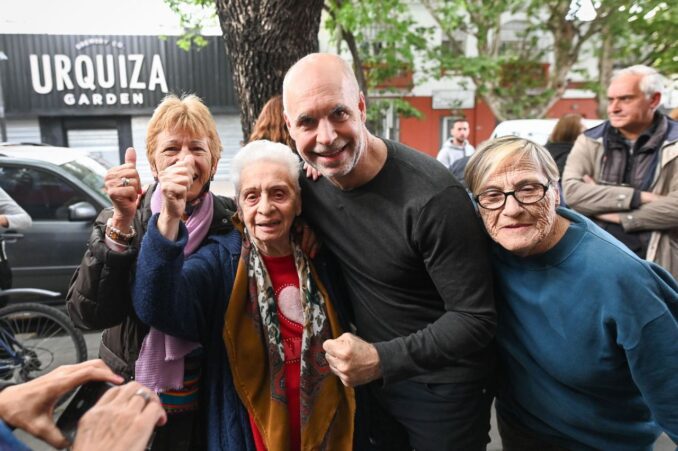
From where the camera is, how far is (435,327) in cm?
157

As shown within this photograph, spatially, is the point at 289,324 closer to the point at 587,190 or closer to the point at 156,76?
the point at 587,190

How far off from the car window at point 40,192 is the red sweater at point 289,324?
3.98m

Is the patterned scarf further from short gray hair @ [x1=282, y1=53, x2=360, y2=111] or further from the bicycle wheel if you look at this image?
the bicycle wheel

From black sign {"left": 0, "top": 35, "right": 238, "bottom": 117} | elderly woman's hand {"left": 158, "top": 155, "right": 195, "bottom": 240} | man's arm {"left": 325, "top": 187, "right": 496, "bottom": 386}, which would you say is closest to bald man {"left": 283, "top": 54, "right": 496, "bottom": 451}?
man's arm {"left": 325, "top": 187, "right": 496, "bottom": 386}

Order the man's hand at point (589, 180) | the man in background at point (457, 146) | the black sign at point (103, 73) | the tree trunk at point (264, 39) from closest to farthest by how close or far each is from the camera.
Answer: the tree trunk at point (264, 39)
the man's hand at point (589, 180)
the man in background at point (457, 146)
the black sign at point (103, 73)

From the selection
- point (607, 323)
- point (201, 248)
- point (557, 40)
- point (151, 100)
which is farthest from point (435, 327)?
point (151, 100)

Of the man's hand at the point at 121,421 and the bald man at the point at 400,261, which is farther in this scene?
the bald man at the point at 400,261

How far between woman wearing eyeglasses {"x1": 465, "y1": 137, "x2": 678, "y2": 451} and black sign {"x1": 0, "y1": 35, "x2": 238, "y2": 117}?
13.6 metres

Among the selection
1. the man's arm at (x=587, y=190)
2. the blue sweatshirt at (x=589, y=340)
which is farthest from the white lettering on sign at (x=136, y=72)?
the blue sweatshirt at (x=589, y=340)

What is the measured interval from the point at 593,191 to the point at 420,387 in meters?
1.93

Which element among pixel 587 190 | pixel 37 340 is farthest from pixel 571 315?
pixel 37 340

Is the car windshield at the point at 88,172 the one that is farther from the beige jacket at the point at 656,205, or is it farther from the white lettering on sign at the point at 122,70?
the white lettering on sign at the point at 122,70

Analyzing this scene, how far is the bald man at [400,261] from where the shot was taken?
1545 millimetres

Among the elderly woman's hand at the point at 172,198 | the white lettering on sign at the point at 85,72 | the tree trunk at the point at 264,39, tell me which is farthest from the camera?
the white lettering on sign at the point at 85,72
